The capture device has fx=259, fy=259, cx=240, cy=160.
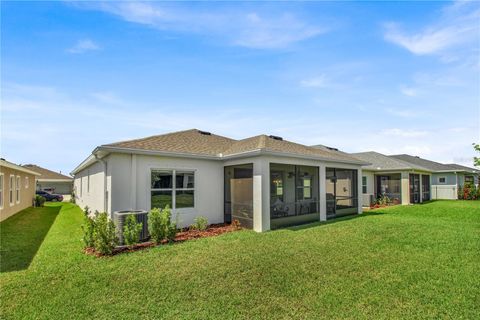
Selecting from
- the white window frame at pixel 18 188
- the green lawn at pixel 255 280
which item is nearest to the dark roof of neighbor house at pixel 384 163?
the green lawn at pixel 255 280

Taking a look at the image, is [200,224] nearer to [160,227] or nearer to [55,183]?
[160,227]

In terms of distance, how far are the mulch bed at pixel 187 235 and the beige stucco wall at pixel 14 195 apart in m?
9.95

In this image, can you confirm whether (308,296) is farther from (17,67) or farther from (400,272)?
(17,67)

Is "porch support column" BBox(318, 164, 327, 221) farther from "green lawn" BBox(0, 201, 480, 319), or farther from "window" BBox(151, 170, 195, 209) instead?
"window" BBox(151, 170, 195, 209)

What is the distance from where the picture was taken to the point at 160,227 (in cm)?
805

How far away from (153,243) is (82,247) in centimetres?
216

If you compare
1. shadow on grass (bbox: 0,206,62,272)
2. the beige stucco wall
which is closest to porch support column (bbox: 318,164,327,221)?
shadow on grass (bbox: 0,206,62,272)

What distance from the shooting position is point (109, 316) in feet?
13.4

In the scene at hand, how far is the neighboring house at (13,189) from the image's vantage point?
1335 centimetres

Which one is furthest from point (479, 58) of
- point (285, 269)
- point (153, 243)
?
point (153, 243)

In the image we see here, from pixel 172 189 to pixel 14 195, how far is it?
13020 mm

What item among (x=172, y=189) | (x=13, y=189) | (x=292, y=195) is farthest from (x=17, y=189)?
(x=292, y=195)

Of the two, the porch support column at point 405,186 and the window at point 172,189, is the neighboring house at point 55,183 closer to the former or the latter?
the window at point 172,189

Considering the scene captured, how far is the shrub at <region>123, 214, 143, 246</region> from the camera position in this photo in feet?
24.9
